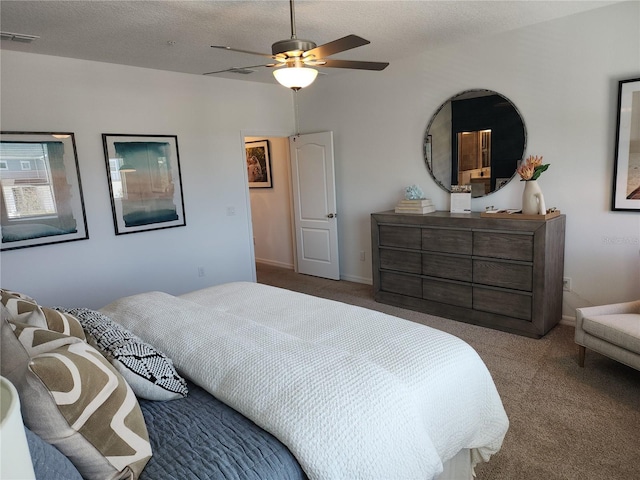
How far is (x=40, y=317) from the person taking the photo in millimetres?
1505

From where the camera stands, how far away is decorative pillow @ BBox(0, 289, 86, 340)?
148 centimetres

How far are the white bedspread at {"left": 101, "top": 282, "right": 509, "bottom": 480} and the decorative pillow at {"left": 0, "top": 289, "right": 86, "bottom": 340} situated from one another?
0.36 meters

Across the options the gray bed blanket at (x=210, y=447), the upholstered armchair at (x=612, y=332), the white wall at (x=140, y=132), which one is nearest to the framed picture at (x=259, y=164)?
the white wall at (x=140, y=132)

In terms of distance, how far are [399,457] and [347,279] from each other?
4223 millimetres

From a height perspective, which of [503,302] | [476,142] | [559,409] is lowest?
[559,409]

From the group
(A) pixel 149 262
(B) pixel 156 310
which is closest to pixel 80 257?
(A) pixel 149 262

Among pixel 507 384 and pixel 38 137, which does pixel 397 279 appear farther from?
pixel 38 137

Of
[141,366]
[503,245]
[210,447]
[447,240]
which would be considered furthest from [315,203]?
[210,447]

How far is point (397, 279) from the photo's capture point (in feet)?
14.2

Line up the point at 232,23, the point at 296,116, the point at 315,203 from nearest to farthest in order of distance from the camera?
the point at 232,23 < the point at 315,203 < the point at 296,116

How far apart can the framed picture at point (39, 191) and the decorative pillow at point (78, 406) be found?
2836 millimetres

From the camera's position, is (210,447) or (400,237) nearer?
(210,447)

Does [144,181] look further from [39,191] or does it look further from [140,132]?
[39,191]

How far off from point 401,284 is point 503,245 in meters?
1.16
